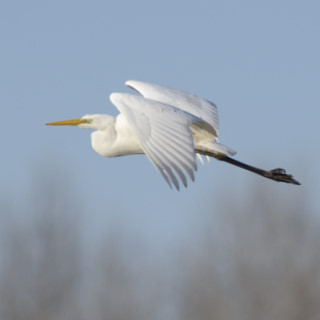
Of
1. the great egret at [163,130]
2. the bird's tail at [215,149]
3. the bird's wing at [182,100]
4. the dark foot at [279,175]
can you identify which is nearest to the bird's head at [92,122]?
the great egret at [163,130]

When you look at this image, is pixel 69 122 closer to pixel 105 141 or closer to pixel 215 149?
pixel 105 141

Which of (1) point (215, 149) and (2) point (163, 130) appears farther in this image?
(1) point (215, 149)

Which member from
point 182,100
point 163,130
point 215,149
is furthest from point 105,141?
point 163,130

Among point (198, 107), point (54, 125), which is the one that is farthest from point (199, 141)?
point (54, 125)

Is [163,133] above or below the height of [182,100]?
below

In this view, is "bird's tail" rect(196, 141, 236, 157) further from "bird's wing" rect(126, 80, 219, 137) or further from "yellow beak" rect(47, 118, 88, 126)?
"yellow beak" rect(47, 118, 88, 126)

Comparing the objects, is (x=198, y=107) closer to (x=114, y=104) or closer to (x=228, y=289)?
(x=114, y=104)

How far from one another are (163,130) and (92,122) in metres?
1.99

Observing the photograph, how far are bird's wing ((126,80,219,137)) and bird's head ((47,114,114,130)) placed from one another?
624 millimetres

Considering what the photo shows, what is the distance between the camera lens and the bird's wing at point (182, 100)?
12.9 m

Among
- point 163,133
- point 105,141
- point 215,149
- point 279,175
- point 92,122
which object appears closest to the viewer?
point 163,133

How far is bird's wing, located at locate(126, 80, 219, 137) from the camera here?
12.9m

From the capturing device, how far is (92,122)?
42.4ft

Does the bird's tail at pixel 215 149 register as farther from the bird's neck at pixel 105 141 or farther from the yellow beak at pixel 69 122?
the yellow beak at pixel 69 122
